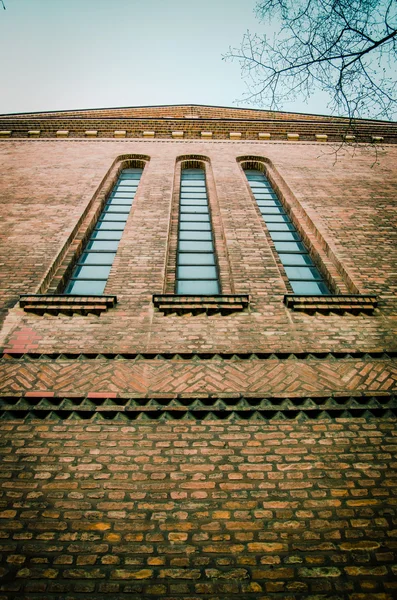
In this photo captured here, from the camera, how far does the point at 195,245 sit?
5.75 m

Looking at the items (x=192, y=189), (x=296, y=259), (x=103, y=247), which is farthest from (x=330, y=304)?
(x=192, y=189)

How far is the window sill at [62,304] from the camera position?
4020mm

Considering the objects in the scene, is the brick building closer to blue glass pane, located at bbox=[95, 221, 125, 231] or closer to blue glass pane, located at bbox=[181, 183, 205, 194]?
blue glass pane, located at bbox=[95, 221, 125, 231]

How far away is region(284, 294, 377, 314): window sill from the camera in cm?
411

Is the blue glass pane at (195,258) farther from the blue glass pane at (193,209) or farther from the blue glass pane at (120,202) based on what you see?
the blue glass pane at (120,202)

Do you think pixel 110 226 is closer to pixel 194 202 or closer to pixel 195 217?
pixel 195 217

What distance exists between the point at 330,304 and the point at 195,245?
2.47 m

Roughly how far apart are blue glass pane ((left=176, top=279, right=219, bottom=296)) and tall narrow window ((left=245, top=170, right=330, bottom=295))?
1139 millimetres

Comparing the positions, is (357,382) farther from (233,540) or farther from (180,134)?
(180,134)

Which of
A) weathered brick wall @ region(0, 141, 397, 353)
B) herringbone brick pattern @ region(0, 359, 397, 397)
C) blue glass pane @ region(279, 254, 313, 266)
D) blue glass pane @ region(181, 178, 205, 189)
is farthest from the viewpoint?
blue glass pane @ region(181, 178, 205, 189)

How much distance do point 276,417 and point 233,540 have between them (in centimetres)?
106

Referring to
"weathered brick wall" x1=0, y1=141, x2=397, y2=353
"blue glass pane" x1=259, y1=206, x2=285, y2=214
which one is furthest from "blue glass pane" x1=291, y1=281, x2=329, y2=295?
"blue glass pane" x1=259, y1=206, x2=285, y2=214

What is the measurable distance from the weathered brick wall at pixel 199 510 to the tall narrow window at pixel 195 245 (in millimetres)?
1986

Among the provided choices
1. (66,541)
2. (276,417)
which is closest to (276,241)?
(276,417)
